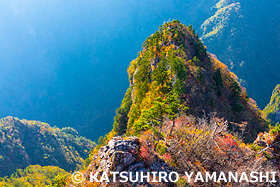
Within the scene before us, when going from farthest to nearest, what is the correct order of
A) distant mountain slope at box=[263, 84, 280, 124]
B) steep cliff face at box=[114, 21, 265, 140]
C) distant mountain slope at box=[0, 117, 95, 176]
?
Result: distant mountain slope at box=[0, 117, 95, 176]
distant mountain slope at box=[263, 84, 280, 124]
steep cliff face at box=[114, 21, 265, 140]

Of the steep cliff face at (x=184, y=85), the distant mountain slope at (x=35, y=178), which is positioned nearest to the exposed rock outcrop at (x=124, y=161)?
the steep cliff face at (x=184, y=85)

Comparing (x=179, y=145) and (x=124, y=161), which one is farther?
(x=179, y=145)

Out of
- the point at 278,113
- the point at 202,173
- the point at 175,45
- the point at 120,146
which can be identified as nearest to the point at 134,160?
the point at 120,146

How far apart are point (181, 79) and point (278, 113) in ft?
498

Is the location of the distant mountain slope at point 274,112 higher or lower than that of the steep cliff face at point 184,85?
higher

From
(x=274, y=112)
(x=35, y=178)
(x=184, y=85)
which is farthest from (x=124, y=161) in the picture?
(x=274, y=112)

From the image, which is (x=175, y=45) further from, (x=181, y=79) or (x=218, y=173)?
(x=218, y=173)

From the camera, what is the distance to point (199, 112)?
39.6m

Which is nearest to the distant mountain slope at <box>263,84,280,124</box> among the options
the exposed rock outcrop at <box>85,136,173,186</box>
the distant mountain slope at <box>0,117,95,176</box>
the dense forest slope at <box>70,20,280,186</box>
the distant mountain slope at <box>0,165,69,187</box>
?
the dense forest slope at <box>70,20,280,186</box>

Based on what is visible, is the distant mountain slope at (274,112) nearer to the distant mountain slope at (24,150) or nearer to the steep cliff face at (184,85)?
the steep cliff face at (184,85)

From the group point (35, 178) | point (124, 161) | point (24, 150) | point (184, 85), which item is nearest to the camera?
point (124, 161)

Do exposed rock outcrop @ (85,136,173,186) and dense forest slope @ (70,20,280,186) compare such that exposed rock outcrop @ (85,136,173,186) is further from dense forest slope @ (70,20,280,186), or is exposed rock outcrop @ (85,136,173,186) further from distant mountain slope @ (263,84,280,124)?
distant mountain slope @ (263,84,280,124)

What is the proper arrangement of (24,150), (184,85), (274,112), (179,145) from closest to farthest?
1. (179,145)
2. (184,85)
3. (274,112)
4. (24,150)

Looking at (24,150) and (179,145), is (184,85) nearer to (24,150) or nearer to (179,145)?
(179,145)
